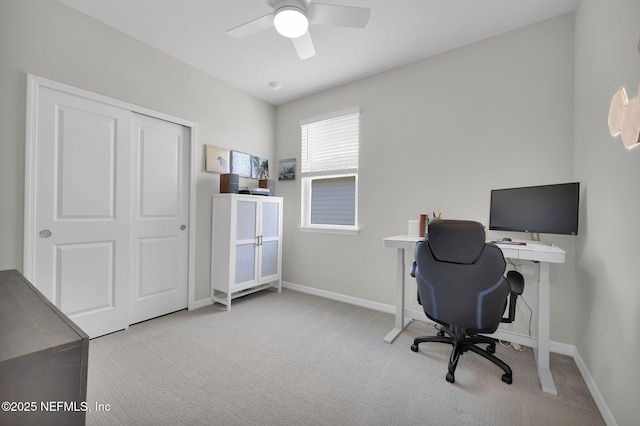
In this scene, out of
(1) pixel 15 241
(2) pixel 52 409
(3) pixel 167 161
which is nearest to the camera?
(2) pixel 52 409

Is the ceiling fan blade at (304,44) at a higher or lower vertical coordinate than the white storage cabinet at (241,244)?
higher

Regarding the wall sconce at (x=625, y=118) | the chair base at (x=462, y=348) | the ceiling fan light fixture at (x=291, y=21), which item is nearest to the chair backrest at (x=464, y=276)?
the chair base at (x=462, y=348)

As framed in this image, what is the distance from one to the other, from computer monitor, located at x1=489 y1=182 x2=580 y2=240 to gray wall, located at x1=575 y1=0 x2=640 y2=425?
12 centimetres

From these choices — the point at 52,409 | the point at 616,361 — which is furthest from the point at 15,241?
the point at 616,361

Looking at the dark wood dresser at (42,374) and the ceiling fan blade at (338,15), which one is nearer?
the dark wood dresser at (42,374)

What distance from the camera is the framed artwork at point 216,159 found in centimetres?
327

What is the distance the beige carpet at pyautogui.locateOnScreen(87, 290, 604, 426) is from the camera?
1.53 metres

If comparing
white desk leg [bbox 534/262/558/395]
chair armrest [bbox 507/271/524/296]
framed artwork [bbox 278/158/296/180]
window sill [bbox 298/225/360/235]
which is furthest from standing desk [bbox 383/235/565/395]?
framed artwork [bbox 278/158/296/180]

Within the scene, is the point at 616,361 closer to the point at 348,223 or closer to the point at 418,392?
the point at 418,392

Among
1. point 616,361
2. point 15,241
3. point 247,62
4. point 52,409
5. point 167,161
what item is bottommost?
point 616,361

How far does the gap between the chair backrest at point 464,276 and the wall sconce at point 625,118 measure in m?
0.79

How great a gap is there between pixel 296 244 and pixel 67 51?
10.2 ft

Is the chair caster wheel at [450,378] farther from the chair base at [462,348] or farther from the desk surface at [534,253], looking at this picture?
the desk surface at [534,253]

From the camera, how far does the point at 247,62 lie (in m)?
3.03
